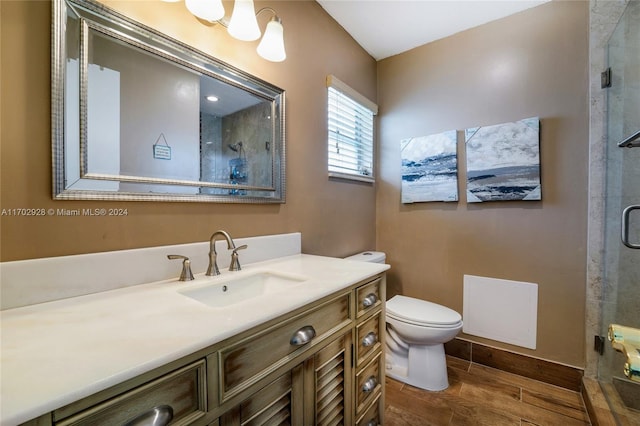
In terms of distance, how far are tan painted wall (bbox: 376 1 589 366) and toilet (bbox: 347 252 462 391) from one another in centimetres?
45

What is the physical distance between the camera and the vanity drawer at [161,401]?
0.44 meters

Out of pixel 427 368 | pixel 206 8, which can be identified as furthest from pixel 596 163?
pixel 206 8

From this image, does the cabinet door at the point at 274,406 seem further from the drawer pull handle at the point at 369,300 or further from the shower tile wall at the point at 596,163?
the shower tile wall at the point at 596,163

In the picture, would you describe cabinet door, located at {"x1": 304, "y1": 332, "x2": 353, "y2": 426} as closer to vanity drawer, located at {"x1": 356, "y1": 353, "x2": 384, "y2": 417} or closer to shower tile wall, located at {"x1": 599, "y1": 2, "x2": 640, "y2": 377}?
vanity drawer, located at {"x1": 356, "y1": 353, "x2": 384, "y2": 417}

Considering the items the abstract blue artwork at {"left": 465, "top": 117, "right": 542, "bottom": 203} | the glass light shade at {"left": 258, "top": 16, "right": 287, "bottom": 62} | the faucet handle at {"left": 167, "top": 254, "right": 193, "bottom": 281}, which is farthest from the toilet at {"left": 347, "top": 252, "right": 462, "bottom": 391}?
the glass light shade at {"left": 258, "top": 16, "right": 287, "bottom": 62}

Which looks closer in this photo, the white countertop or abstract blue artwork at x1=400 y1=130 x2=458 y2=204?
the white countertop

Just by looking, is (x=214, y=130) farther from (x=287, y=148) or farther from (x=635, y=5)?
(x=635, y=5)

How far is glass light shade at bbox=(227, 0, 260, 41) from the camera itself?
113 cm

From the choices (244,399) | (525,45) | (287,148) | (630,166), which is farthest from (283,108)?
(630,166)

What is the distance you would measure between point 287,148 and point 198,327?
112 cm

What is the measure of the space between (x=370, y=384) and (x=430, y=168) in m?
1.57

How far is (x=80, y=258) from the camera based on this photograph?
825mm

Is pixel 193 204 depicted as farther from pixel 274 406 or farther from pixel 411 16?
pixel 411 16

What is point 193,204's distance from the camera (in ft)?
3.69
